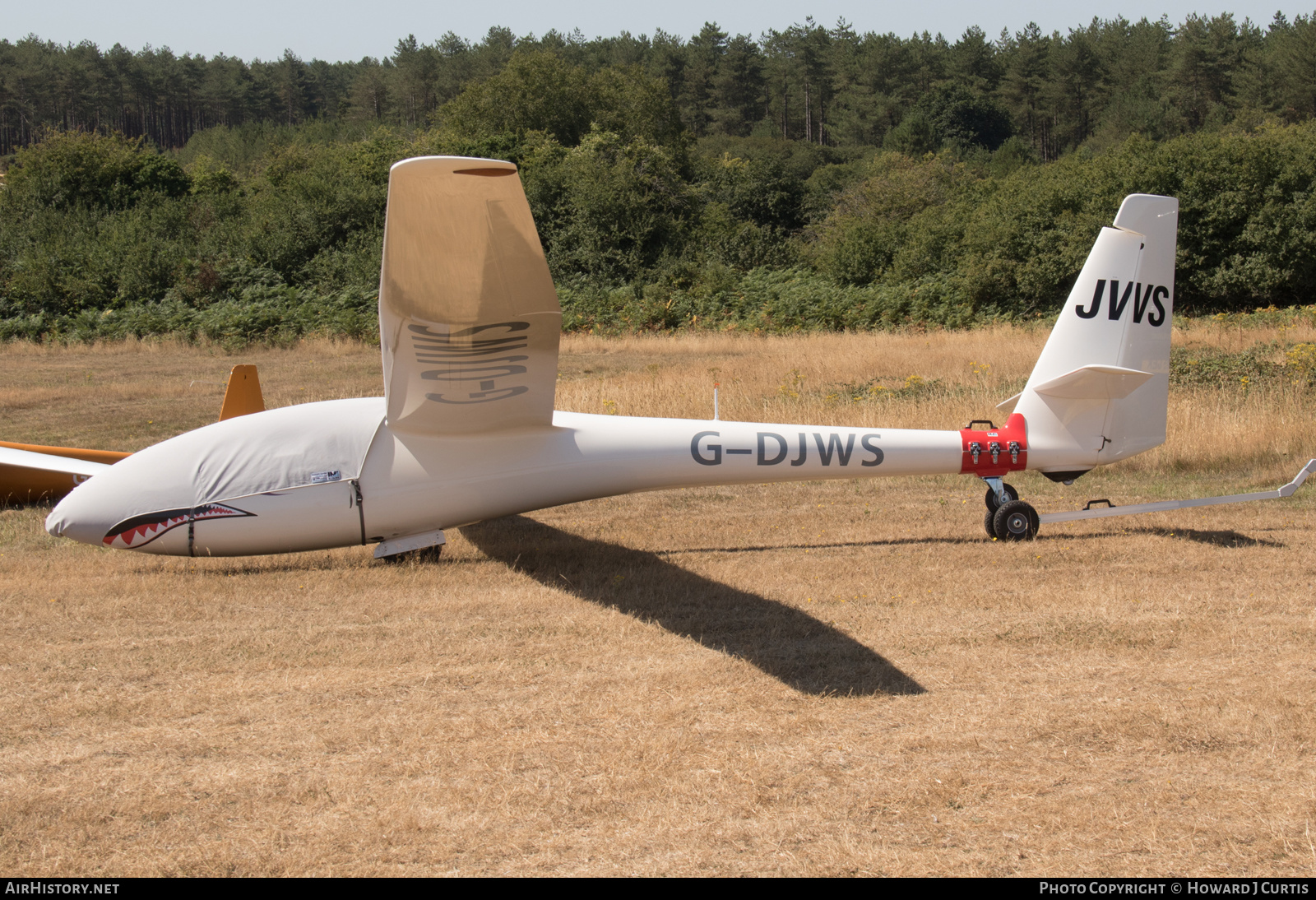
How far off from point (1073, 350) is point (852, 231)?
98.7 feet

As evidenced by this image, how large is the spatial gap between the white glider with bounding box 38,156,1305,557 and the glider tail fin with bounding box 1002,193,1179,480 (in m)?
Answer: 0.01

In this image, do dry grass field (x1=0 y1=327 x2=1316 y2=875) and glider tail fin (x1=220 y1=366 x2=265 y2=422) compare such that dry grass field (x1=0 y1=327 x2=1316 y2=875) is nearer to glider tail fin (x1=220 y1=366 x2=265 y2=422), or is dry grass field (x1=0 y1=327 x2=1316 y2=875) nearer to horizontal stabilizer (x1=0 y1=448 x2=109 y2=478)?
horizontal stabilizer (x1=0 y1=448 x2=109 y2=478)

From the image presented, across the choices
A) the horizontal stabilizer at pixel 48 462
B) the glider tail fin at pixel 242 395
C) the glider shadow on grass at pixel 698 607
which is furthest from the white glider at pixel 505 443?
the horizontal stabilizer at pixel 48 462

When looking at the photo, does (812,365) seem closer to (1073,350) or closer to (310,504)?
(1073,350)

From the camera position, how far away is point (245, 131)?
3479 inches

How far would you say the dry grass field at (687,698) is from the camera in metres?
3.54

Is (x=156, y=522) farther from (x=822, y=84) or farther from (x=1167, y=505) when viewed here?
(x=822, y=84)

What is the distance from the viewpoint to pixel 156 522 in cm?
690

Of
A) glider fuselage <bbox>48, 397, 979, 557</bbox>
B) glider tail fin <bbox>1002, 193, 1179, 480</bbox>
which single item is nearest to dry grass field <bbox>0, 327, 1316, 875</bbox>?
glider fuselage <bbox>48, 397, 979, 557</bbox>

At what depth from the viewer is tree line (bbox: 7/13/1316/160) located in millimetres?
82562

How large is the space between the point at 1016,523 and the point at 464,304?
16.2 feet

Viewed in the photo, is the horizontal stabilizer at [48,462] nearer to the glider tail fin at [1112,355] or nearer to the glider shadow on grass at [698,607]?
the glider shadow on grass at [698,607]

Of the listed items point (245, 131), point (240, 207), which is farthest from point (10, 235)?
point (245, 131)

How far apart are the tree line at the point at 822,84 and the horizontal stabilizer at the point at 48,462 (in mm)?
77540
